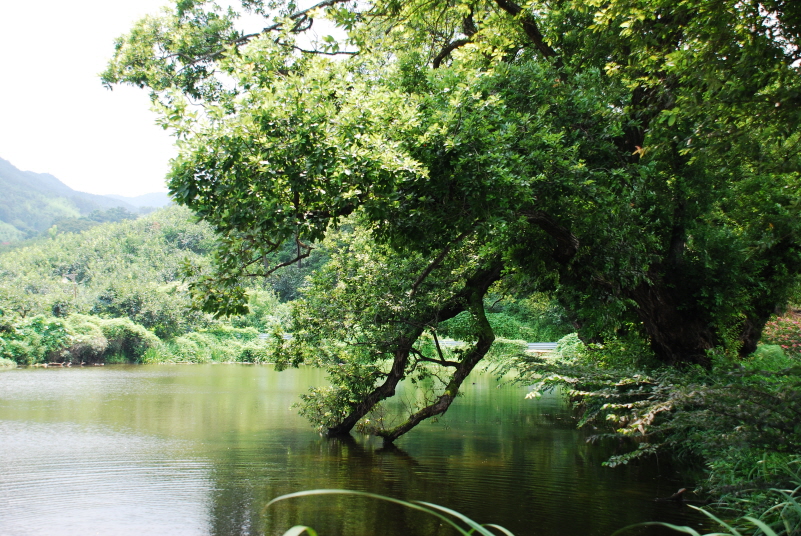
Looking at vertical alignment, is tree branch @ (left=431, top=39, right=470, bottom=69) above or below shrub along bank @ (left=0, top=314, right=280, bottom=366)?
above

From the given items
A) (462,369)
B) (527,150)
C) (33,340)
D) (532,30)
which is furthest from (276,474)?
(33,340)

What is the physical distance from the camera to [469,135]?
20.7 ft

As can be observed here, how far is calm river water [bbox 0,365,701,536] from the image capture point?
19.1 ft

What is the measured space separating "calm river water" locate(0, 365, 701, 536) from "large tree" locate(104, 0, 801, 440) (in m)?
1.65

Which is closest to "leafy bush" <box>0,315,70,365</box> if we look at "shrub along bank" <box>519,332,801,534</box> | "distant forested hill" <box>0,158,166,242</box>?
"shrub along bank" <box>519,332,801,534</box>

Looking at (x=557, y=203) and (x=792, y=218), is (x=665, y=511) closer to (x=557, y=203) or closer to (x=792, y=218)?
(x=557, y=203)

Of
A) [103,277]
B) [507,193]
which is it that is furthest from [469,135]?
[103,277]

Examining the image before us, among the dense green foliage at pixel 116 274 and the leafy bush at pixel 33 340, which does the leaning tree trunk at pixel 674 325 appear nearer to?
the dense green foliage at pixel 116 274

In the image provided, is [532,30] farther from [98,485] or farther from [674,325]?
[98,485]

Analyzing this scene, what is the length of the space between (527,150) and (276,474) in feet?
16.3

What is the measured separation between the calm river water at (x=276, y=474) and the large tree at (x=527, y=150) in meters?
1.65

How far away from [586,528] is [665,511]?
110cm

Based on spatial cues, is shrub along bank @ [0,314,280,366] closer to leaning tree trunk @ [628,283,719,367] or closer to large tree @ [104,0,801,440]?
large tree @ [104,0,801,440]

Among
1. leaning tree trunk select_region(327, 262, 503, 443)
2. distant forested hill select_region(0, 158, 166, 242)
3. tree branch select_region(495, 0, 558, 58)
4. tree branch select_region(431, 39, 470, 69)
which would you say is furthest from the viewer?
distant forested hill select_region(0, 158, 166, 242)
